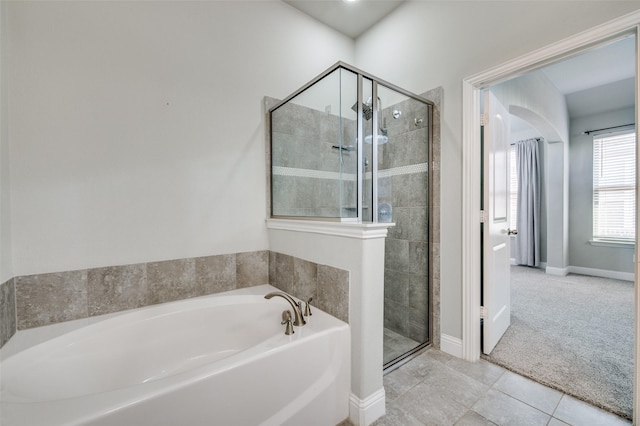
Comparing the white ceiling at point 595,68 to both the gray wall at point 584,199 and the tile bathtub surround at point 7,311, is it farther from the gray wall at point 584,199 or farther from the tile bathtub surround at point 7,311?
the tile bathtub surround at point 7,311

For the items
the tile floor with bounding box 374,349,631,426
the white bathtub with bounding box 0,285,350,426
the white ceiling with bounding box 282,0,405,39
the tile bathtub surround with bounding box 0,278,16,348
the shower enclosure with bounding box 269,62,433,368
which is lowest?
the tile floor with bounding box 374,349,631,426

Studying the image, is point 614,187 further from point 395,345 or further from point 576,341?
point 395,345

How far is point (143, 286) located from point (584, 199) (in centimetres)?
604

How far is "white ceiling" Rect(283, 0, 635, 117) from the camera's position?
2400 millimetres

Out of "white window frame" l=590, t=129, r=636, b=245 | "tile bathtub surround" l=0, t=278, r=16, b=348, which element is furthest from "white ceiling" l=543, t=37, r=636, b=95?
"tile bathtub surround" l=0, t=278, r=16, b=348

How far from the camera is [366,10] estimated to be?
8.05 feet

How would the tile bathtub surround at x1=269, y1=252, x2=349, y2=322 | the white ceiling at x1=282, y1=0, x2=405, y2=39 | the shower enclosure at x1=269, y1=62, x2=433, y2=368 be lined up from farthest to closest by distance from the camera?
the white ceiling at x1=282, y1=0, x2=405, y2=39
the shower enclosure at x1=269, y1=62, x2=433, y2=368
the tile bathtub surround at x1=269, y1=252, x2=349, y2=322

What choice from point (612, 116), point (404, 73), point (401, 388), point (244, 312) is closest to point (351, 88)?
point (404, 73)

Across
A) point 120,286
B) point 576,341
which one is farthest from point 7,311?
point 576,341

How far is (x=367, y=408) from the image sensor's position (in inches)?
54.4

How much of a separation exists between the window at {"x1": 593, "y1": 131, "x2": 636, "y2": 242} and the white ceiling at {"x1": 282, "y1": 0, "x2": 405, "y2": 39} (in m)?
4.20

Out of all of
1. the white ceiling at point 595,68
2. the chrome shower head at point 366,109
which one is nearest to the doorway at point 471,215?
the chrome shower head at point 366,109

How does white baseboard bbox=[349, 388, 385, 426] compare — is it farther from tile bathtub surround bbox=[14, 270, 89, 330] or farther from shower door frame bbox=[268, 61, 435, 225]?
tile bathtub surround bbox=[14, 270, 89, 330]

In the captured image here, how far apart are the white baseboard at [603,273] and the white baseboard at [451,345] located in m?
3.94
